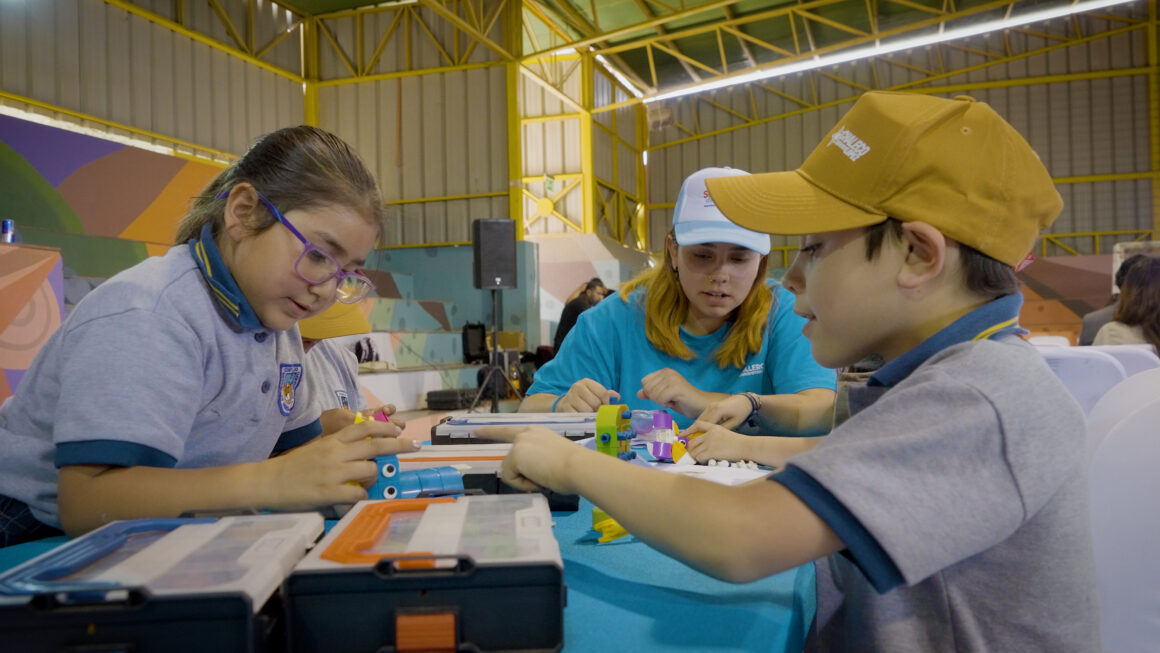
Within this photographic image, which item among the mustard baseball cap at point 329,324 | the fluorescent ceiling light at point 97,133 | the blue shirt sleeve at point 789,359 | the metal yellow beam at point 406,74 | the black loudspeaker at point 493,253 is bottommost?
the blue shirt sleeve at point 789,359

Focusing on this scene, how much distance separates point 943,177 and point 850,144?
0.11 metres

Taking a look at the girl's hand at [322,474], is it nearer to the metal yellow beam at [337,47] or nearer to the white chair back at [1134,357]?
the white chair back at [1134,357]

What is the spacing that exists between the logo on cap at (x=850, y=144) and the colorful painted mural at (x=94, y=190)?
22.6ft

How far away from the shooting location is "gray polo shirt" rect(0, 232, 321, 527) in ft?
3.01

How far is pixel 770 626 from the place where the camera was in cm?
70

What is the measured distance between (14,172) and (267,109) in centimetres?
458

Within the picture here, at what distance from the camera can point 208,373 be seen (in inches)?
43.6

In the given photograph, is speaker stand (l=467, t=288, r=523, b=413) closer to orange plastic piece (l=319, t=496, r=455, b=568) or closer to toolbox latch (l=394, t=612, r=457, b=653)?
orange plastic piece (l=319, t=496, r=455, b=568)

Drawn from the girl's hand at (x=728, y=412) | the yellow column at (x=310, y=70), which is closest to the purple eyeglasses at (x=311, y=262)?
the girl's hand at (x=728, y=412)

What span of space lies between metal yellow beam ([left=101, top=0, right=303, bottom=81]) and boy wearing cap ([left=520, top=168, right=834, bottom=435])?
32.3 feet

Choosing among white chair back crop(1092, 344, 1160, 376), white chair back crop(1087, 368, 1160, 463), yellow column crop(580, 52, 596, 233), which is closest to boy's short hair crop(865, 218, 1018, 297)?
white chair back crop(1087, 368, 1160, 463)

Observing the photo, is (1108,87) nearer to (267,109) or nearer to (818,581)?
(267,109)

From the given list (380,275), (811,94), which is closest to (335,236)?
(380,275)

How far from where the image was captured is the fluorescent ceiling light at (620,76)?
1349cm
